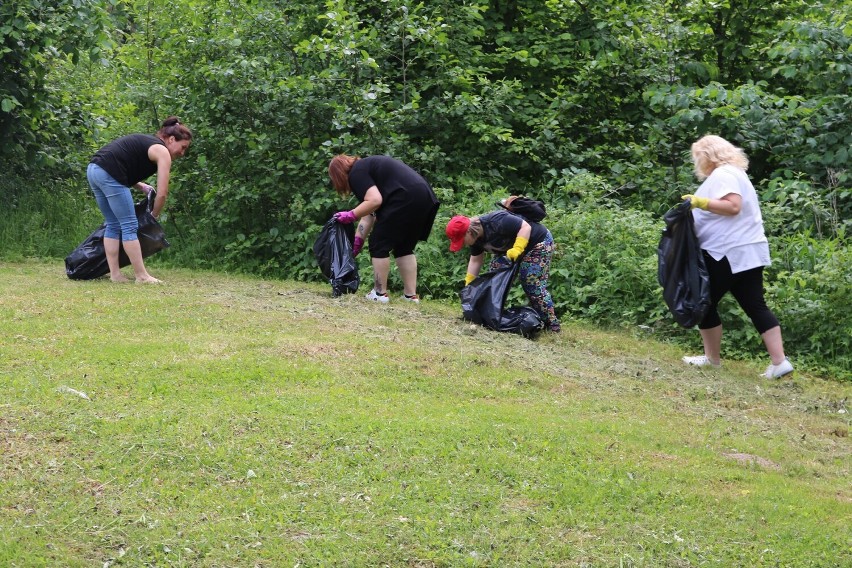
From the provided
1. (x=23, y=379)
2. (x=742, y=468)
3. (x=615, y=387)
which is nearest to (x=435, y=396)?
(x=615, y=387)

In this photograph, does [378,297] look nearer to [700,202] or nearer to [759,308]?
[700,202]

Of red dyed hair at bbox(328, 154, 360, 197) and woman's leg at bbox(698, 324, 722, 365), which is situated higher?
red dyed hair at bbox(328, 154, 360, 197)

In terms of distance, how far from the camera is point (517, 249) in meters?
8.63

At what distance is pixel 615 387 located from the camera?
6949 mm

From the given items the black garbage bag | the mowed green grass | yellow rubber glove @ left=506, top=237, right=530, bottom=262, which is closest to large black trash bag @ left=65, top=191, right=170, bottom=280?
the black garbage bag

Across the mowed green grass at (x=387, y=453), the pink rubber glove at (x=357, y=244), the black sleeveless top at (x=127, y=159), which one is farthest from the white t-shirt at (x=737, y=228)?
the black sleeveless top at (x=127, y=159)

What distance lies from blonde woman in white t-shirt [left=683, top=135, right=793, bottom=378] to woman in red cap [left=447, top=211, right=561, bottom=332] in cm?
168

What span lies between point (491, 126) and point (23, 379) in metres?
7.85

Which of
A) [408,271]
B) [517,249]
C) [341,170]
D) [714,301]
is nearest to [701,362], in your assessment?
[714,301]

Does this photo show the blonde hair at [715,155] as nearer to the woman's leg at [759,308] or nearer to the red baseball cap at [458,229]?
the woman's leg at [759,308]

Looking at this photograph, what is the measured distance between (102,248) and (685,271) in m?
5.86

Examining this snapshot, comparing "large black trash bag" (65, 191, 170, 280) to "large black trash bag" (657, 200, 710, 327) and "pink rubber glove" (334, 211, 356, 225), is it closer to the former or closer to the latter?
"pink rubber glove" (334, 211, 356, 225)

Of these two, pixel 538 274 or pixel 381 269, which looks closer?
pixel 538 274

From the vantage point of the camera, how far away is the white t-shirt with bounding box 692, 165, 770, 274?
738 centimetres
